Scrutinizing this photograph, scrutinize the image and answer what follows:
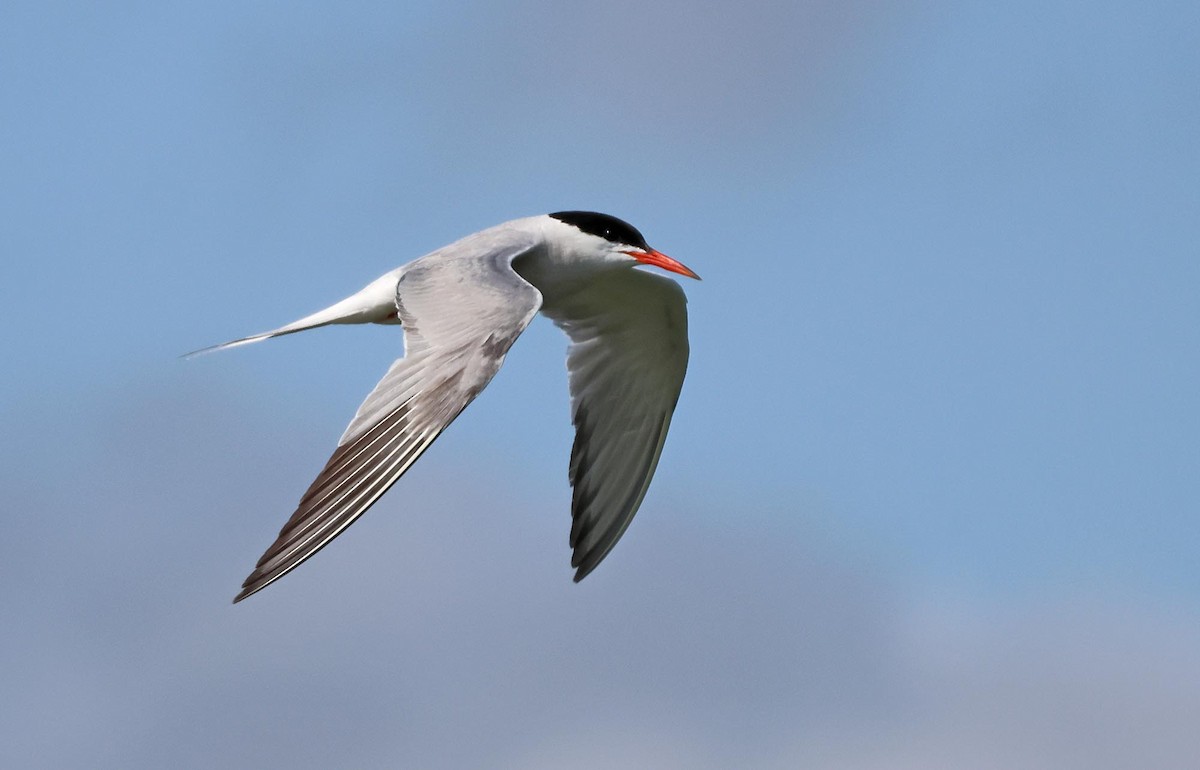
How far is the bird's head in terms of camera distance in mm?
10875

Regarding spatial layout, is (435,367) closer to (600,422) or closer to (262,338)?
(262,338)

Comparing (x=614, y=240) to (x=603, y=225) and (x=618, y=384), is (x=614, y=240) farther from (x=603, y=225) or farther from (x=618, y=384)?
(x=618, y=384)

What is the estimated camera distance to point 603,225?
10.9m

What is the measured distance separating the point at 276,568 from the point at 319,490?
472 millimetres

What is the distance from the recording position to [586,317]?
1191 centimetres

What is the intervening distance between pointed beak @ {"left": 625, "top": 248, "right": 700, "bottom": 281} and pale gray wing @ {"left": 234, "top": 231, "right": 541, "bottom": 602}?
1609 mm

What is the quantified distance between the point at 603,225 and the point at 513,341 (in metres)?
2.65


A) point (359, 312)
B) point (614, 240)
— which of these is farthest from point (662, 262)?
point (359, 312)

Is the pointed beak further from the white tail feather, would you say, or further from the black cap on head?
the white tail feather

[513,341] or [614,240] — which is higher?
[614,240]

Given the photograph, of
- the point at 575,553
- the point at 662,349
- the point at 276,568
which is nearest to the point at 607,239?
the point at 662,349

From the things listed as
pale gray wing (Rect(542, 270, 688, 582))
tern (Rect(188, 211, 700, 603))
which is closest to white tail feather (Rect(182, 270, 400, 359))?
tern (Rect(188, 211, 700, 603))

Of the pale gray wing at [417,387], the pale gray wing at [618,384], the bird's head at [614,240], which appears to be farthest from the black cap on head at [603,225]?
the pale gray wing at [417,387]

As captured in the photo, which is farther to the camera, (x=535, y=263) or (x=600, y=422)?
(x=600, y=422)
